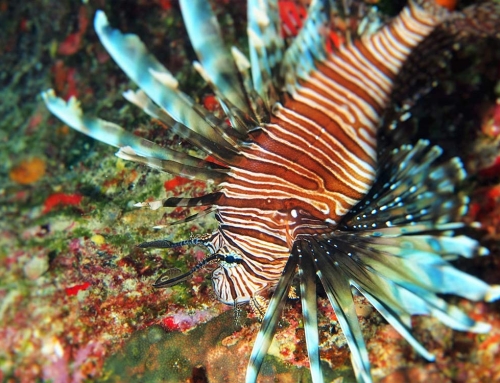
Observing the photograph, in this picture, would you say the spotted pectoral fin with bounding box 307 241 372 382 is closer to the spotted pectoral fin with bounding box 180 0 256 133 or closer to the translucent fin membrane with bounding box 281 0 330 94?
the spotted pectoral fin with bounding box 180 0 256 133

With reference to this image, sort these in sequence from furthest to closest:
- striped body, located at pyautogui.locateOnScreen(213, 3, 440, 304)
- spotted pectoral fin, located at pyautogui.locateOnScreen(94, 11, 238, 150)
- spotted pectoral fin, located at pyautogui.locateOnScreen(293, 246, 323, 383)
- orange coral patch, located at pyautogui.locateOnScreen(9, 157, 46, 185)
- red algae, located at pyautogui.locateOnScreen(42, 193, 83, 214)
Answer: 1. orange coral patch, located at pyautogui.locateOnScreen(9, 157, 46, 185)
2. red algae, located at pyautogui.locateOnScreen(42, 193, 83, 214)
3. striped body, located at pyautogui.locateOnScreen(213, 3, 440, 304)
4. spotted pectoral fin, located at pyautogui.locateOnScreen(293, 246, 323, 383)
5. spotted pectoral fin, located at pyautogui.locateOnScreen(94, 11, 238, 150)

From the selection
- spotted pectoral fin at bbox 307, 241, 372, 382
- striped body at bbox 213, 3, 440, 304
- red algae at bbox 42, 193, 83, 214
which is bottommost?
spotted pectoral fin at bbox 307, 241, 372, 382

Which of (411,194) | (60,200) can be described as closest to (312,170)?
(411,194)

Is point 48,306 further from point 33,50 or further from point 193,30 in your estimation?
point 33,50

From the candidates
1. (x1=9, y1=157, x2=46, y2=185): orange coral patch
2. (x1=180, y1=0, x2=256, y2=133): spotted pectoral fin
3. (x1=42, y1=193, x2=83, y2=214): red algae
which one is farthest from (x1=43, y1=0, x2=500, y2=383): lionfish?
(x1=9, y1=157, x2=46, y2=185): orange coral patch

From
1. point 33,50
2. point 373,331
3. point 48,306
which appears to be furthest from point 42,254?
point 33,50

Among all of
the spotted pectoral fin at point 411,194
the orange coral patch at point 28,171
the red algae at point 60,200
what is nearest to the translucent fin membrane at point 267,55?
the spotted pectoral fin at point 411,194

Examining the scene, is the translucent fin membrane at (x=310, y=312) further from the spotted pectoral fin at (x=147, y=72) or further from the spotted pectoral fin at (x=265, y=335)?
the spotted pectoral fin at (x=147, y=72)

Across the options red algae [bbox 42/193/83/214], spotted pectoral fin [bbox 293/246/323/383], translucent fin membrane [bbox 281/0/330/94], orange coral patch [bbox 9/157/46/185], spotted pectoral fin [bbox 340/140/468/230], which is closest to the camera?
spotted pectoral fin [bbox 293/246/323/383]
